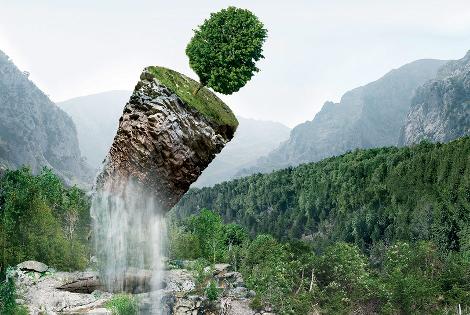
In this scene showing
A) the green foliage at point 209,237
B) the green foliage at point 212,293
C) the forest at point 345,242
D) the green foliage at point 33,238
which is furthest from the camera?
the green foliage at point 209,237

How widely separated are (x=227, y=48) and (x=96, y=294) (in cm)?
2738

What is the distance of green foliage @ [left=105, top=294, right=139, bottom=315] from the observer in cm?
4116

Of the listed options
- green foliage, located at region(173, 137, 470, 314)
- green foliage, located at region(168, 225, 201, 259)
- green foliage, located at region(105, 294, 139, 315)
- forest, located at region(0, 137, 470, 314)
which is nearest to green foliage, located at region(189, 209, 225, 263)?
forest, located at region(0, 137, 470, 314)

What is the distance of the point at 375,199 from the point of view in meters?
147

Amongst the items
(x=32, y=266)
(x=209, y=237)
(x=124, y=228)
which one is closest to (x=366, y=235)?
(x=209, y=237)

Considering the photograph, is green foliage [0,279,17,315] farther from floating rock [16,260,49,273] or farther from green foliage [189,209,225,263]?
green foliage [189,209,225,263]

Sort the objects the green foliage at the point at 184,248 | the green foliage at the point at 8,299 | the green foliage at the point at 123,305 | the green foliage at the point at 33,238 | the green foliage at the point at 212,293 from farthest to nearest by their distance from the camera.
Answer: the green foliage at the point at 184,248
the green foliage at the point at 33,238
the green foliage at the point at 212,293
the green foliage at the point at 8,299
the green foliage at the point at 123,305

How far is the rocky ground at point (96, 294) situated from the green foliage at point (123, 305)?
565mm

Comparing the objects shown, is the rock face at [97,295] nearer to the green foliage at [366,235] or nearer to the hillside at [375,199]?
the green foliage at [366,235]

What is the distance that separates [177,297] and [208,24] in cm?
3182

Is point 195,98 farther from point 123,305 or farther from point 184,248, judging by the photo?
point 184,248

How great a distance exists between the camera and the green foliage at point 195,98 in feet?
89.0

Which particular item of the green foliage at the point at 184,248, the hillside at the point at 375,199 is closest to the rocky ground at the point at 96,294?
the green foliage at the point at 184,248

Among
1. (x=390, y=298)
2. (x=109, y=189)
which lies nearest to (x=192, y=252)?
(x=390, y=298)
